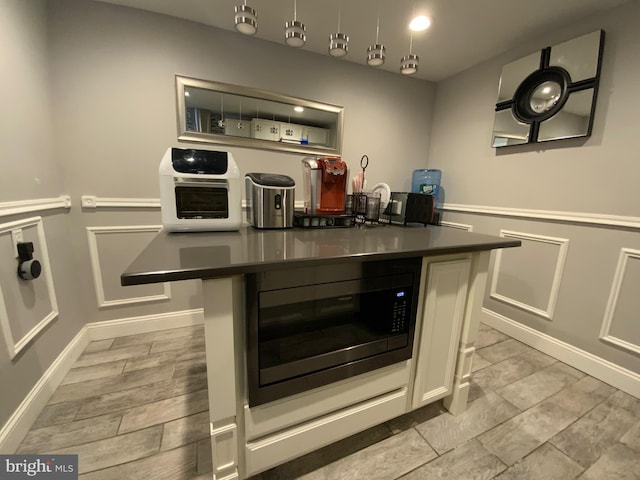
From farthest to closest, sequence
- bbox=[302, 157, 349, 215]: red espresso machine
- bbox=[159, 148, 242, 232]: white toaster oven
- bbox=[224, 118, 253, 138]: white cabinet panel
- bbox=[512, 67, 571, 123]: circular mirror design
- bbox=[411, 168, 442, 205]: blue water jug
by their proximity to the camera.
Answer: bbox=[411, 168, 442, 205]: blue water jug
bbox=[224, 118, 253, 138]: white cabinet panel
bbox=[512, 67, 571, 123]: circular mirror design
bbox=[302, 157, 349, 215]: red espresso machine
bbox=[159, 148, 242, 232]: white toaster oven

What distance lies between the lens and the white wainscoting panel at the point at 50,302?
3.72 ft

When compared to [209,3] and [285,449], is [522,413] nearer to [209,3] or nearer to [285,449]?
[285,449]

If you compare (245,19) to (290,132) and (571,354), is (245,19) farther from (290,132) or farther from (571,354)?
(571,354)

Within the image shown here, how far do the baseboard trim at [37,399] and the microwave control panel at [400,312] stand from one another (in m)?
1.70

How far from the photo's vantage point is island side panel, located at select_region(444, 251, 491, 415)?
4.10 ft

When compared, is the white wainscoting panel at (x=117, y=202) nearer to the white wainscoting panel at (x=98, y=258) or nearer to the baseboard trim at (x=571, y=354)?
the white wainscoting panel at (x=98, y=258)

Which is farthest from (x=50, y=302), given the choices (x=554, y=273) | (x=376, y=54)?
(x=554, y=273)

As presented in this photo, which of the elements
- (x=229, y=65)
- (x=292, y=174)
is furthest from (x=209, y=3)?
(x=292, y=174)

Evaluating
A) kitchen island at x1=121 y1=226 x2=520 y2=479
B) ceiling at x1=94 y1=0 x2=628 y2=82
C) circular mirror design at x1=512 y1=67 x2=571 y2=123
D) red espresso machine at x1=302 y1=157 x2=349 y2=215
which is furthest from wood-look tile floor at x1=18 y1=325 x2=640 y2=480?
ceiling at x1=94 y1=0 x2=628 y2=82

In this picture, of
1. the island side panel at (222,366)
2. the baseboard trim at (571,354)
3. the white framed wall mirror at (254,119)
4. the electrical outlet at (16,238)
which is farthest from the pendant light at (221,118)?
the baseboard trim at (571,354)

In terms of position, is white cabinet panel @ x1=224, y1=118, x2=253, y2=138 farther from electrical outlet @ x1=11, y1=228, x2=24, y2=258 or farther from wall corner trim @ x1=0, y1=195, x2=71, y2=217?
electrical outlet @ x1=11, y1=228, x2=24, y2=258

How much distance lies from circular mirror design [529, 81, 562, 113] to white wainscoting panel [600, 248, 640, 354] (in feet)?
3.63

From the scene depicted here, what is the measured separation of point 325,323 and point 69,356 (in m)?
1.77

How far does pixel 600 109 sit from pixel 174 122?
2910mm
